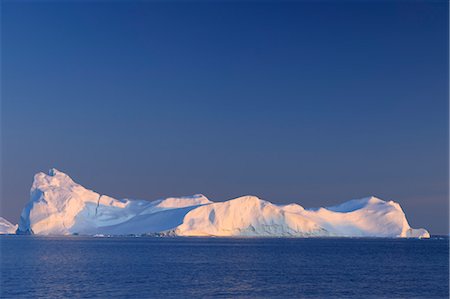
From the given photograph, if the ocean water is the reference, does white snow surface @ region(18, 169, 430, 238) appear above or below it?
above

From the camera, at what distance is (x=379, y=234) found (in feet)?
471

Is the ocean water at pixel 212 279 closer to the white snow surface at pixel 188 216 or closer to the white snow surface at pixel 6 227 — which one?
the white snow surface at pixel 188 216

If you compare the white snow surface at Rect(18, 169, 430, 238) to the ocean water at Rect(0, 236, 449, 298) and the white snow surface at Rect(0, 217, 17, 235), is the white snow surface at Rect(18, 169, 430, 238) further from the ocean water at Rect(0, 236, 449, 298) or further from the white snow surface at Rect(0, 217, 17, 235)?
the ocean water at Rect(0, 236, 449, 298)

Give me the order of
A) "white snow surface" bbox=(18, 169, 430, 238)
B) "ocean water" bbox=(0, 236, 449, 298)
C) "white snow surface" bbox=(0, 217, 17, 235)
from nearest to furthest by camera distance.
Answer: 1. "ocean water" bbox=(0, 236, 449, 298)
2. "white snow surface" bbox=(18, 169, 430, 238)
3. "white snow surface" bbox=(0, 217, 17, 235)

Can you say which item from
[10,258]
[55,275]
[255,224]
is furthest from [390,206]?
[55,275]

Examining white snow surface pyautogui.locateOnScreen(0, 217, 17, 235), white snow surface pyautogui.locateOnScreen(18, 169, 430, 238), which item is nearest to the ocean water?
white snow surface pyautogui.locateOnScreen(18, 169, 430, 238)

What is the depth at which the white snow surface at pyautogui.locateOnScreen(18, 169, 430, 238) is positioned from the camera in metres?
124

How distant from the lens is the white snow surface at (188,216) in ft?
406

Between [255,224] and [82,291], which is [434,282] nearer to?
[82,291]

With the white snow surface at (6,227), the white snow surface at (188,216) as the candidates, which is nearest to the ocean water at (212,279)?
the white snow surface at (188,216)

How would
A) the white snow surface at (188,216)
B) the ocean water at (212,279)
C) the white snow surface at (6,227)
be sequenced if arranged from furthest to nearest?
1. the white snow surface at (6,227)
2. the white snow surface at (188,216)
3. the ocean water at (212,279)

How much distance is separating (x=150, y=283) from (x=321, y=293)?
432 inches

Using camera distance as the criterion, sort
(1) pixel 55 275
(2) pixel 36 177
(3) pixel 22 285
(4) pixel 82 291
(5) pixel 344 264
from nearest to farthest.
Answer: (4) pixel 82 291 → (3) pixel 22 285 → (1) pixel 55 275 → (5) pixel 344 264 → (2) pixel 36 177

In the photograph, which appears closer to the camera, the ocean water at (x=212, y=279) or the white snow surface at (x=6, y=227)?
the ocean water at (x=212, y=279)
